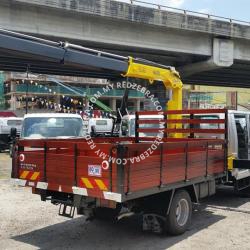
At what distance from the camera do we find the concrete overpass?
795 inches

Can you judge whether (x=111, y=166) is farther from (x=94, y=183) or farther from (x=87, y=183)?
(x=87, y=183)

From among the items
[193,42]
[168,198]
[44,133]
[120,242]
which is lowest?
[120,242]

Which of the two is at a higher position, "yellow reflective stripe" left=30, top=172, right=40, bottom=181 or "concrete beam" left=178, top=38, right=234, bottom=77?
"concrete beam" left=178, top=38, right=234, bottom=77

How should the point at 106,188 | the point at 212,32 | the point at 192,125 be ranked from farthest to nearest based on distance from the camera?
the point at 212,32 < the point at 192,125 < the point at 106,188

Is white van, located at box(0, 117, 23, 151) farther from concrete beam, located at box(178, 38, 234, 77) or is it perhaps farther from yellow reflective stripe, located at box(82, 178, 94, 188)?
yellow reflective stripe, located at box(82, 178, 94, 188)

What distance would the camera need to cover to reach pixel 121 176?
225 inches

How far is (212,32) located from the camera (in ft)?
88.0

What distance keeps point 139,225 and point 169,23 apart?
18.8 m

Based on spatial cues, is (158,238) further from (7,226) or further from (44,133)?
(44,133)

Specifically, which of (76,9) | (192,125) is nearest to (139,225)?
(192,125)

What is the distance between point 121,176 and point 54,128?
5.82m

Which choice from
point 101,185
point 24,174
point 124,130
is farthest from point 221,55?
point 101,185

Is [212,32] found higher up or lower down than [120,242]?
higher up

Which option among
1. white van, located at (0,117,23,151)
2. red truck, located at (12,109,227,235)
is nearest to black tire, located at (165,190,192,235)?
red truck, located at (12,109,227,235)
